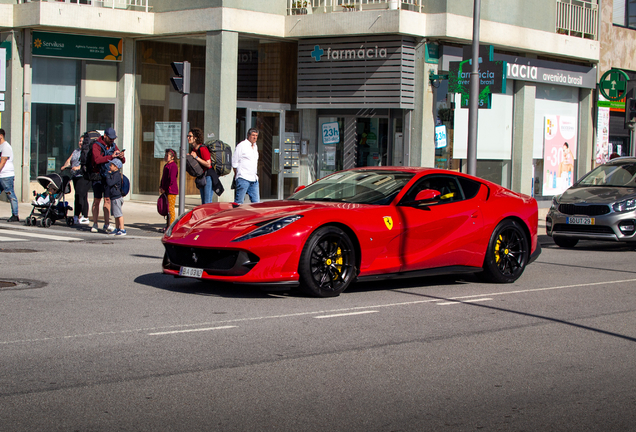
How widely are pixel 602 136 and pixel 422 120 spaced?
31.3 ft

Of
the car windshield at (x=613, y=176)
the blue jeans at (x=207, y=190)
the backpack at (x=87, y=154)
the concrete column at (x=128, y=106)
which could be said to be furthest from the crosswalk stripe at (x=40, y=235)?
the car windshield at (x=613, y=176)

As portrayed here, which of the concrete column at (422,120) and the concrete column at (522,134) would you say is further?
the concrete column at (522,134)

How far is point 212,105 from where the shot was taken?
21.2 meters

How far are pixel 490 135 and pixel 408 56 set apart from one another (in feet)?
14.0

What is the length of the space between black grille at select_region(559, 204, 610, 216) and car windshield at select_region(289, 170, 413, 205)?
6.33m

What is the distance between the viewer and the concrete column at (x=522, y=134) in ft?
82.1

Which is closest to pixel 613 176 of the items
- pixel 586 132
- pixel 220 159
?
pixel 220 159

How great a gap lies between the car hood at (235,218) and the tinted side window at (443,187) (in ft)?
3.04

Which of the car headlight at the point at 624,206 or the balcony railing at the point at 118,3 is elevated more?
the balcony railing at the point at 118,3

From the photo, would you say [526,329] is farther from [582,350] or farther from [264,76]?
[264,76]

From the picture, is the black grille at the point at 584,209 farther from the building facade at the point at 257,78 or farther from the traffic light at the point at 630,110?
the traffic light at the point at 630,110

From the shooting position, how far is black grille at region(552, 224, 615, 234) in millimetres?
14539

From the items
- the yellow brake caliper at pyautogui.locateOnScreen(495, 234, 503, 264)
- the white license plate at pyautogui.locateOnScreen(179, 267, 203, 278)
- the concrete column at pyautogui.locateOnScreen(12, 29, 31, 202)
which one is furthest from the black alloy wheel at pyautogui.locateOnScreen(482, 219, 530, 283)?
the concrete column at pyautogui.locateOnScreen(12, 29, 31, 202)

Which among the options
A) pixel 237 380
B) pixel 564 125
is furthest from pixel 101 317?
pixel 564 125
